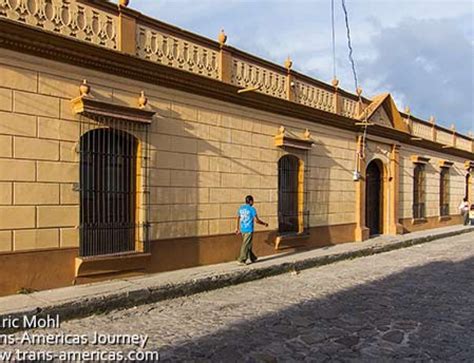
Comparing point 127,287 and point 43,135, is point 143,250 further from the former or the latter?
point 43,135

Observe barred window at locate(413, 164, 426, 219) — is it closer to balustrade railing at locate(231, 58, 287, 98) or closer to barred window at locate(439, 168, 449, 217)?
barred window at locate(439, 168, 449, 217)

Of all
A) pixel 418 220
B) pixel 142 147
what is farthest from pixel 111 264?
pixel 418 220

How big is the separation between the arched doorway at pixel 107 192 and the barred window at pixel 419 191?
12964mm

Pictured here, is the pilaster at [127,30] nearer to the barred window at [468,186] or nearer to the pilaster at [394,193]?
the pilaster at [394,193]

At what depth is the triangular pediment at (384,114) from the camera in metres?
14.7

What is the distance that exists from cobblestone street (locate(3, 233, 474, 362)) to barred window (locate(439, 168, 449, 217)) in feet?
38.1

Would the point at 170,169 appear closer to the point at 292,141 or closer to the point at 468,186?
the point at 292,141

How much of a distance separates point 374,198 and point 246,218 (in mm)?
7903

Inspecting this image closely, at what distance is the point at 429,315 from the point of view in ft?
21.3

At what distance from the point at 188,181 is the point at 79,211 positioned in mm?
2268

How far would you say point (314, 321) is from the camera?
6.19 m

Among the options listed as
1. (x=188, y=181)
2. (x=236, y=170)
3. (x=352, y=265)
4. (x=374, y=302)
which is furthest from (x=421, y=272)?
(x=188, y=181)

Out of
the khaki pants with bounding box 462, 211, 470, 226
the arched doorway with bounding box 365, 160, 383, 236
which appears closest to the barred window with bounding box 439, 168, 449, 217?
the khaki pants with bounding box 462, 211, 470, 226

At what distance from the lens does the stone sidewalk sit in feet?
20.1
